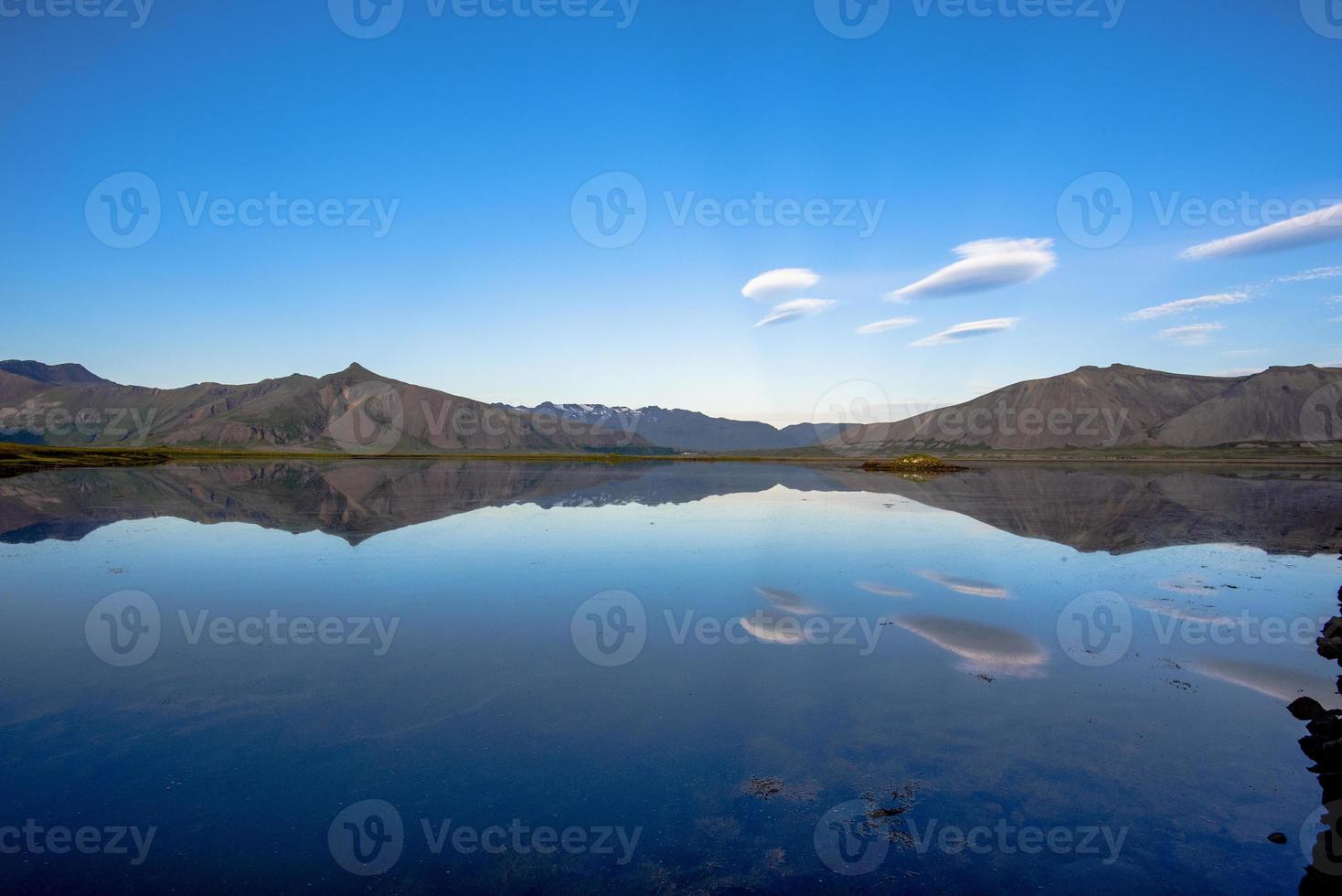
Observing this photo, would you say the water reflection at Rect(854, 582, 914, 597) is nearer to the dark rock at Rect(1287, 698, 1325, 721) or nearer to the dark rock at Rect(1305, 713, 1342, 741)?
the dark rock at Rect(1287, 698, 1325, 721)

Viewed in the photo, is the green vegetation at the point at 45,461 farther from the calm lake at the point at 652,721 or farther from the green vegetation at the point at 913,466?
the green vegetation at the point at 913,466

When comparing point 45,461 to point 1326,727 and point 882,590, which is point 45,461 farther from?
point 1326,727

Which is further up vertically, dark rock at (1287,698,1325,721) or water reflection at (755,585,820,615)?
water reflection at (755,585,820,615)

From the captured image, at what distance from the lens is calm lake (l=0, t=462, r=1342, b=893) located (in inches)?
310

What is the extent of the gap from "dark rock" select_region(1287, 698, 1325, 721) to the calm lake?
32 cm

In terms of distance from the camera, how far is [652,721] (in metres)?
11.6

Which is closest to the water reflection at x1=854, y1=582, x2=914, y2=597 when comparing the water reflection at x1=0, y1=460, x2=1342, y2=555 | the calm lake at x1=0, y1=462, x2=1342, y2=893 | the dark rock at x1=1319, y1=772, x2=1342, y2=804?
the calm lake at x1=0, y1=462, x2=1342, y2=893

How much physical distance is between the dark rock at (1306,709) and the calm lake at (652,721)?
1.05ft

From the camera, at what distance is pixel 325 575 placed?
2334 cm

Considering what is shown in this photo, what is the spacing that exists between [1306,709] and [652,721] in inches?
492

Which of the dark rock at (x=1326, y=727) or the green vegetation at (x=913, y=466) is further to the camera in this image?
the green vegetation at (x=913, y=466)

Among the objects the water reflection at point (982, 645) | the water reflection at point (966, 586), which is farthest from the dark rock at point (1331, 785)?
the water reflection at point (966, 586)

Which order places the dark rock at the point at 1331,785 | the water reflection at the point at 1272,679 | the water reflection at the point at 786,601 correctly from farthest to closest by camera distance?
the water reflection at the point at 786,601 < the water reflection at the point at 1272,679 < the dark rock at the point at 1331,785

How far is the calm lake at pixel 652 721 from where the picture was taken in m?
7.87
